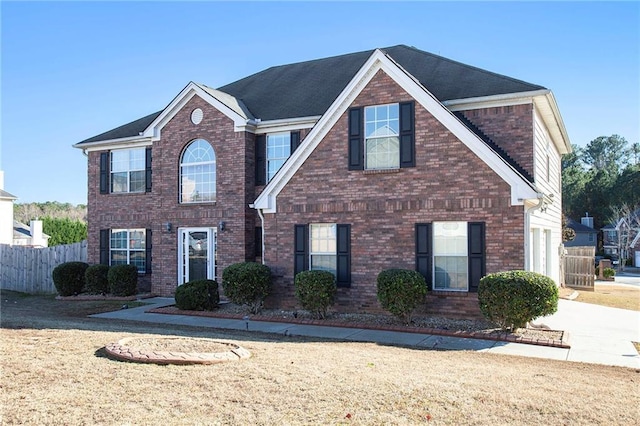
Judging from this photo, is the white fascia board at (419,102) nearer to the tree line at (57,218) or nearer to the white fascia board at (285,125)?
the white fascia board at (285,125)

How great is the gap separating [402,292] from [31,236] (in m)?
49.7

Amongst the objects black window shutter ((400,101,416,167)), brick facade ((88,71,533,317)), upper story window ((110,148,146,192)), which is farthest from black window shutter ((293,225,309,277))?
upper story window ((110,148,146,192))

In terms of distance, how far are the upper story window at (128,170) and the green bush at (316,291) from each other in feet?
29.9

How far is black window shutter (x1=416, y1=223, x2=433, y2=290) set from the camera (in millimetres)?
13227

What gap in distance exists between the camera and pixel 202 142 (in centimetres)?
1786

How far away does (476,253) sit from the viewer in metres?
12.7

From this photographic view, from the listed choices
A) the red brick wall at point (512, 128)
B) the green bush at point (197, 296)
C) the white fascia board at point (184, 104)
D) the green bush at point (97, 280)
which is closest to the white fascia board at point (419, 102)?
the red brick wall at point (512, 128)

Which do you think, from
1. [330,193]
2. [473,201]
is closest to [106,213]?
[330,193]

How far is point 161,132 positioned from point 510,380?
14648 mm

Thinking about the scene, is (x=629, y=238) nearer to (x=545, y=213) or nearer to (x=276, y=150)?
(x=545, y=213)

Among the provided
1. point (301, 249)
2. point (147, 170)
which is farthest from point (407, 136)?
point (147, 170)

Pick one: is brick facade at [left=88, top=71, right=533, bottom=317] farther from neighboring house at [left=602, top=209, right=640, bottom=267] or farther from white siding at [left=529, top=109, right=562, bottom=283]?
neighboring house at [left=602, top=209, right=640, bottom=267]

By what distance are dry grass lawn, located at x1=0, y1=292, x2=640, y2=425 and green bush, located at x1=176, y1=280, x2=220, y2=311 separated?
5.43 m

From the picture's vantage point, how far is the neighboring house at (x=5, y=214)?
39.5 m
